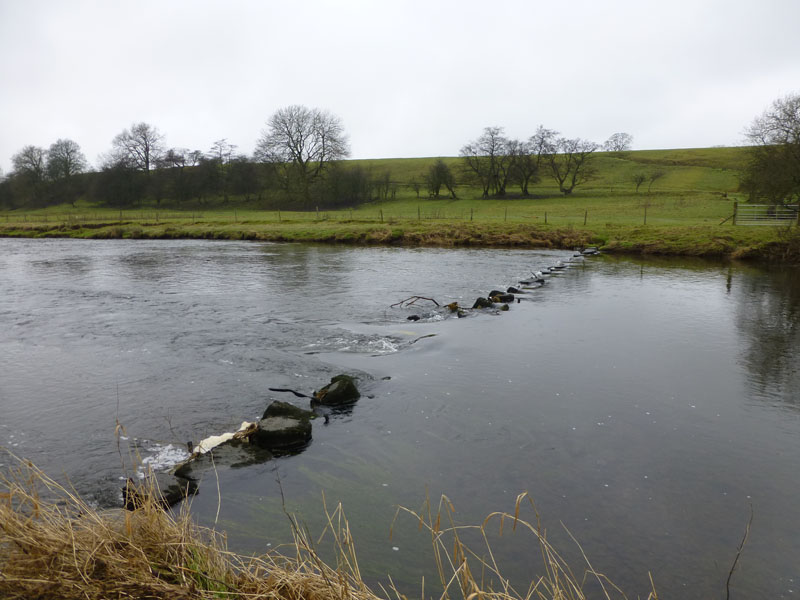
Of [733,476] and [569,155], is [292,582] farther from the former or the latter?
[569,155]

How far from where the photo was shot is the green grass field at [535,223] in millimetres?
35625

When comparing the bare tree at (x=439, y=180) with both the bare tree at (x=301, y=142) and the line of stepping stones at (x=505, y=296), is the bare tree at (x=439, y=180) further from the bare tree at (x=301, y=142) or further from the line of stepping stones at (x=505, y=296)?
the line of stepping stones at (x=505, y=296)

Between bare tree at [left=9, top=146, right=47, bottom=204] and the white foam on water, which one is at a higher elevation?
bare tree at [left=9, top=146, right=47, bottom=204]

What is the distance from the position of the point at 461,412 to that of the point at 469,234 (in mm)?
33405

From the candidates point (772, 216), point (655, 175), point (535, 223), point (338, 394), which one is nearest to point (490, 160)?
point (655, 175)

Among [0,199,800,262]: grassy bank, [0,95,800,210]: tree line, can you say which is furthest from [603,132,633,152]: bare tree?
[0,199,800,262]: grassy bank

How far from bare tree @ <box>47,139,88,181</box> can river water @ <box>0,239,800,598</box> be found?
91.0 metres

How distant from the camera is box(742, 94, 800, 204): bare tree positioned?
116 feet

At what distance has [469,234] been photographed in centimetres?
4141

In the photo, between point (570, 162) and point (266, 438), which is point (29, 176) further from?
point (266, 438)

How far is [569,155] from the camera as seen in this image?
82.6 metres

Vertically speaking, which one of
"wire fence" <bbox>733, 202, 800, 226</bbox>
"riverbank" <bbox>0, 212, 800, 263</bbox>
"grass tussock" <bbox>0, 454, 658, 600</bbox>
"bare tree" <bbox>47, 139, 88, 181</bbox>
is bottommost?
"grass tussock" <bbox>0, 454, 658, 600</bbox>

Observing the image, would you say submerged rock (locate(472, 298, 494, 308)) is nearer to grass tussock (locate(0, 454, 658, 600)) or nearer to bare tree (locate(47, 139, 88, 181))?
grass tussock (locate(0, 454, 658, 600))

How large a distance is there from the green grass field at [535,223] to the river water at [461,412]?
1689 centimetres
